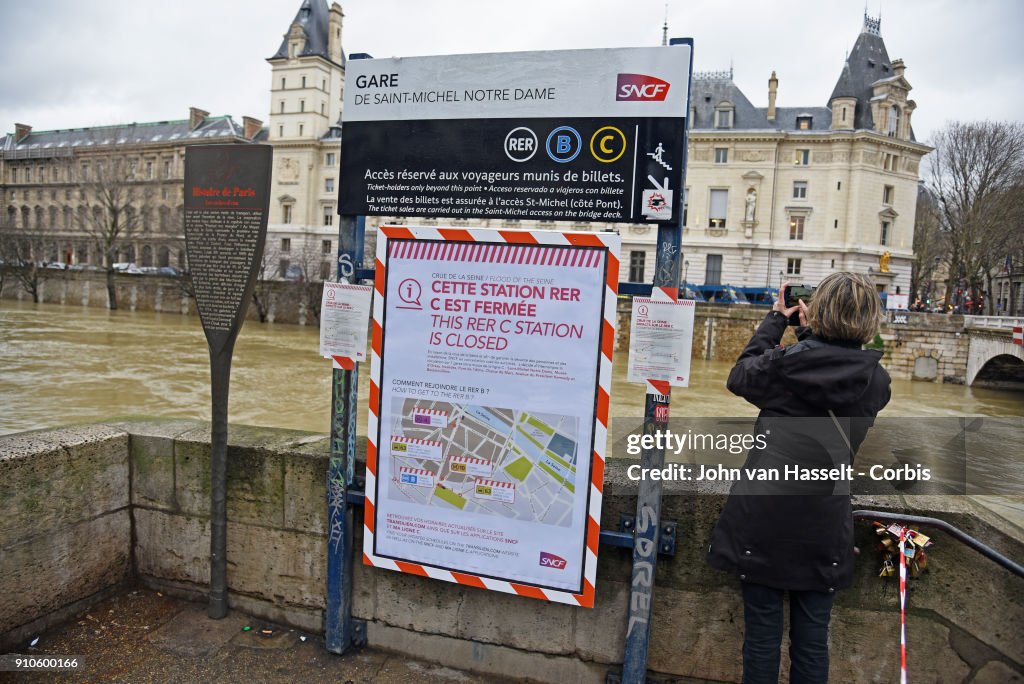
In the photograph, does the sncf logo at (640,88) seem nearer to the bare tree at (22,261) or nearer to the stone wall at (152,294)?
the stone wall at (152,294)

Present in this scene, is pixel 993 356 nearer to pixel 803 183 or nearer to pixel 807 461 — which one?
pixel 803 183

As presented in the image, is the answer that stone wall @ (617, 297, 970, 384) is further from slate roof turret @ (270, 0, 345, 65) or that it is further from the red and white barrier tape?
slate roof turret @ (270, 0, 345, 65)

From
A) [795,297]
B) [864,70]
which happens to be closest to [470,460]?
[795,297]

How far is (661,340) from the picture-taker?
2.84m

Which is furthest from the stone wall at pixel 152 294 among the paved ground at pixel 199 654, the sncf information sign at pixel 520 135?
the sncf information sign at pixel 520 135

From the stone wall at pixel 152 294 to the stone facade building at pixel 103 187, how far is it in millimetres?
2170

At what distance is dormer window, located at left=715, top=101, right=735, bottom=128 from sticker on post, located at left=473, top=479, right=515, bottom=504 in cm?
5759

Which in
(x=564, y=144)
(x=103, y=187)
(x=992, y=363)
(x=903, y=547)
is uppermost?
(x=103, y=187)

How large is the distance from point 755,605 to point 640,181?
166cm

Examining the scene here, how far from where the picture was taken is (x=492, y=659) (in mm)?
3277

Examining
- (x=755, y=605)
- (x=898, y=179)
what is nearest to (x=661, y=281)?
(x=755, y=605)

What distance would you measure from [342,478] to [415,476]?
0.37 meters

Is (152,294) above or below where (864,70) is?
below

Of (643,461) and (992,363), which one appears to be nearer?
(643,461)
